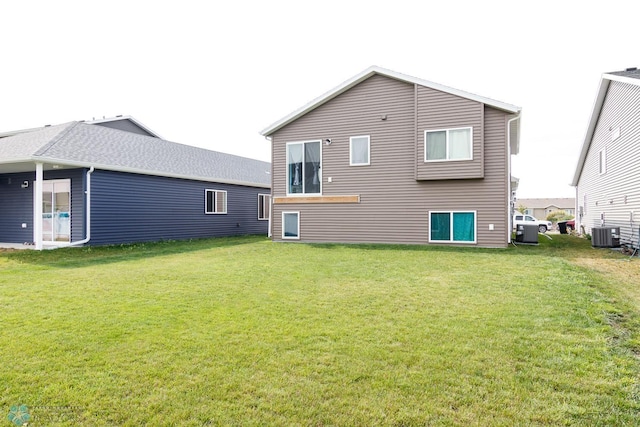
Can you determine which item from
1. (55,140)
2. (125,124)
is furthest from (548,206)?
(55,140)

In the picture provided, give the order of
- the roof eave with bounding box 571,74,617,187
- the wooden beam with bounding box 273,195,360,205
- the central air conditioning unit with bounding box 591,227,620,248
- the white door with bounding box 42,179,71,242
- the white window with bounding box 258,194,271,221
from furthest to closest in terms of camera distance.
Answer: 1. the white window with bounding box 258,194,271,221
2. the roof eave with bounding box 571,74,617,187
3. the wooden beam with bounding box 273,195,360,205
4. the white door with bounding box 42,179,71,242
5. the central air conditioning unit with bounding box 591,227,620,248

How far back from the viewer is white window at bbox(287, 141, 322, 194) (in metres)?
15.3

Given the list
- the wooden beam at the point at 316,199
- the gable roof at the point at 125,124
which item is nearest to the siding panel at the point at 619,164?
the wooden beam at the point at 316,199

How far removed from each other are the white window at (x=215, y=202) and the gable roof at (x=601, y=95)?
1731cm

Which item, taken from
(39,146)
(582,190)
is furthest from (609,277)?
(582,190)

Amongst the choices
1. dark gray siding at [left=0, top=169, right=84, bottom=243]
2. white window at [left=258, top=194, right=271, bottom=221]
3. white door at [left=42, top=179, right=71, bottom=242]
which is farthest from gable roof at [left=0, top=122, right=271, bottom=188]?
white door at [left=42, top=179, right=71, bottom=242]

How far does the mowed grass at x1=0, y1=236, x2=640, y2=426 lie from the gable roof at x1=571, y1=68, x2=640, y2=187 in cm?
940

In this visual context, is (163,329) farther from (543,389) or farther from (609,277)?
(609,277)

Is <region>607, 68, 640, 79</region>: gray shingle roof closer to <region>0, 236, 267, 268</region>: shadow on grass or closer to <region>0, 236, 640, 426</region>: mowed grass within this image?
<region>0, 236, 640, 426</region>: mowed grass

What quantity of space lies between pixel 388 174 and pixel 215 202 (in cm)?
951

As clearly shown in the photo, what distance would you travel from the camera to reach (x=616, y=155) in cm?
1489

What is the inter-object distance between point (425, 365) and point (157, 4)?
10.4 m

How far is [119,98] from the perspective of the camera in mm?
27234

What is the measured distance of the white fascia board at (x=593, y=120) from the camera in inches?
614
